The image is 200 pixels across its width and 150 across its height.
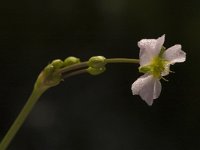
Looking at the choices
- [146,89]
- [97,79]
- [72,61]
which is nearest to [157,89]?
[146,89]

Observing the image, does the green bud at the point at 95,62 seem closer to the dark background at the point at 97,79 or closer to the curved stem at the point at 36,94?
the curved stem at the point at 36,94

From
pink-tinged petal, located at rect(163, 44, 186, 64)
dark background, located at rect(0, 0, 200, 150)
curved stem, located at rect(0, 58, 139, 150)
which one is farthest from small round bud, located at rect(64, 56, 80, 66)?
dark background, located at rect(0, 0, 200, 150)

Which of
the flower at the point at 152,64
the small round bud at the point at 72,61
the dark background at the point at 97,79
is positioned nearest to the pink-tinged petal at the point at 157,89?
the flower at the point at 152,64

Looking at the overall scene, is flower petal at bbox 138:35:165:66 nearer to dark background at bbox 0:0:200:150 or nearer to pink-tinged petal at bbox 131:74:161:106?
pink-tinged petal at bbox 131:74:161:106

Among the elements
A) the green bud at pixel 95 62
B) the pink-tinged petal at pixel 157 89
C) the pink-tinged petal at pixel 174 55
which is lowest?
the pink-tinged petal at pixel 157 89

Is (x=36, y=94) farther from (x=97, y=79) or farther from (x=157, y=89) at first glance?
(x=97, y=79)

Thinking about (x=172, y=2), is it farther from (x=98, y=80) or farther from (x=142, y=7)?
(x=98, y=80)

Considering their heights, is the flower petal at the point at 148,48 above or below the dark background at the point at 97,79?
above
